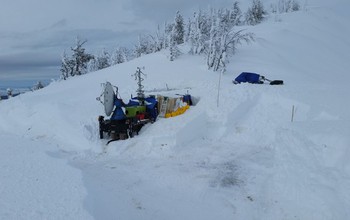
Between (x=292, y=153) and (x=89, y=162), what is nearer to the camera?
(x=292, y=153)

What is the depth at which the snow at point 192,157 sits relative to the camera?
7.85 meters

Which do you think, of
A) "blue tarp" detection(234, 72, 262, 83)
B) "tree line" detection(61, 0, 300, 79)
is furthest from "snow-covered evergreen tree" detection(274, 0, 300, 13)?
"blue tarp" detection(234, 72, 262, 83)

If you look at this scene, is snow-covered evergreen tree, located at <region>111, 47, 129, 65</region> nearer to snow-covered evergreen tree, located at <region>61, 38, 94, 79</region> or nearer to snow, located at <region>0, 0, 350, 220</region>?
snow-covered evergreen tree, located at <region>61, 38, 94, 79</region>

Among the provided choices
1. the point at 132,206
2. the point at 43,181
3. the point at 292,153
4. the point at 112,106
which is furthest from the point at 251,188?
the point at 112,106

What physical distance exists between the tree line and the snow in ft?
11.2

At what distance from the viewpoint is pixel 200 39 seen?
108 feet

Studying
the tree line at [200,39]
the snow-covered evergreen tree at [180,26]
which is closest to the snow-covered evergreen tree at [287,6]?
the tree line at [200,39]

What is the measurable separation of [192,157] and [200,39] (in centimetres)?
2262

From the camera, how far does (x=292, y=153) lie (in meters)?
9.47

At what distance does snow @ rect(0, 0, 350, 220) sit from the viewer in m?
7.85

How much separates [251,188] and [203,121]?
6.07 metres

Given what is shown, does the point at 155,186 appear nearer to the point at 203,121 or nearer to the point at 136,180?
the point at 136,180

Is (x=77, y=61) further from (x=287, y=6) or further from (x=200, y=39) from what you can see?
(x=287, y=6)

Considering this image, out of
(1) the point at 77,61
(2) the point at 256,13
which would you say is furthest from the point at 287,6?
(1) the point at 77,61
